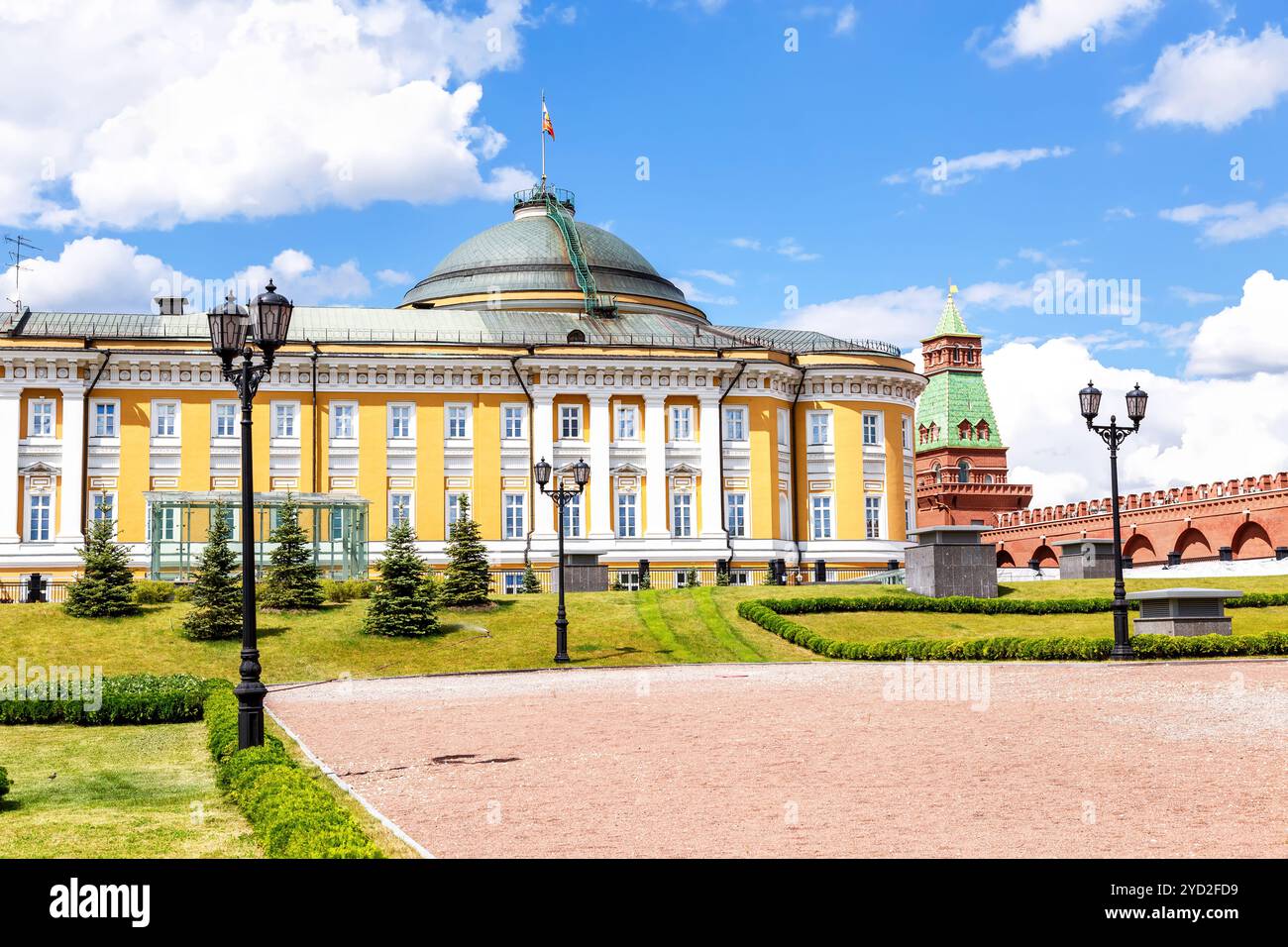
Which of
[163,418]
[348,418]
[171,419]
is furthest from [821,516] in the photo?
[163,418]

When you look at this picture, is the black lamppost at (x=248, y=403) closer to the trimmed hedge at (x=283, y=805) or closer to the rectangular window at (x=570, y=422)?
the trimmed hedge at (x=283, y=805)

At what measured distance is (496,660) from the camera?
33.4m

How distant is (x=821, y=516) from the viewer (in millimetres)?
58781

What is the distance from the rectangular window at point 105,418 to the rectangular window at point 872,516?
32.7 m

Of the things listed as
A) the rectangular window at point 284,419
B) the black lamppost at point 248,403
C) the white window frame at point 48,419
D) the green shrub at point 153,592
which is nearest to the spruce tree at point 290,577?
the green shrub at point 153,592

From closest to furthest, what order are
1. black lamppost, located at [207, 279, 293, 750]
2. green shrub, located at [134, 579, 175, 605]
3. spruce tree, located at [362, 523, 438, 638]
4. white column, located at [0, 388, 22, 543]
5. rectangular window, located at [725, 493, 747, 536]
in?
1. black lamppost, located at [207, 279, 293, 750]
2. spruce tree, located at [362, 523, 438, 638]
3. green shrub, located at [134, 579, 175, 605]
4. white column, located at [0, 388, 22, 543]
5. rectangular window, located at [725, 493, 747, 536]

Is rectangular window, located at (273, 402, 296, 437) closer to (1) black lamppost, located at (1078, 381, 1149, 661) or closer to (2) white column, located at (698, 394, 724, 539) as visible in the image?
(2) white column, located at (698, 394, 724, 539)

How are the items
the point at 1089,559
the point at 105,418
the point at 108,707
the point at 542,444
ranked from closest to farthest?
the point at 108,707, the point at 1089,559, the point at 105,418, the point at 542,444

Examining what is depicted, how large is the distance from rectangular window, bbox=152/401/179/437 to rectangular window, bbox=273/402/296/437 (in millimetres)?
4024

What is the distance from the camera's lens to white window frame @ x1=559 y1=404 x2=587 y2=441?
5622cm

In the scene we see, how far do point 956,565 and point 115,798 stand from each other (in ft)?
102

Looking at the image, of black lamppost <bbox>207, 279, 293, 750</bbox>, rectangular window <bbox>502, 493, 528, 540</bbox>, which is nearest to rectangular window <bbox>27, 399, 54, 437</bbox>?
rectangular window <bbox>502, 493, 528, 540</bbox>

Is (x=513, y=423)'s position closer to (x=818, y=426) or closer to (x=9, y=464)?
(x=818, y=426)
